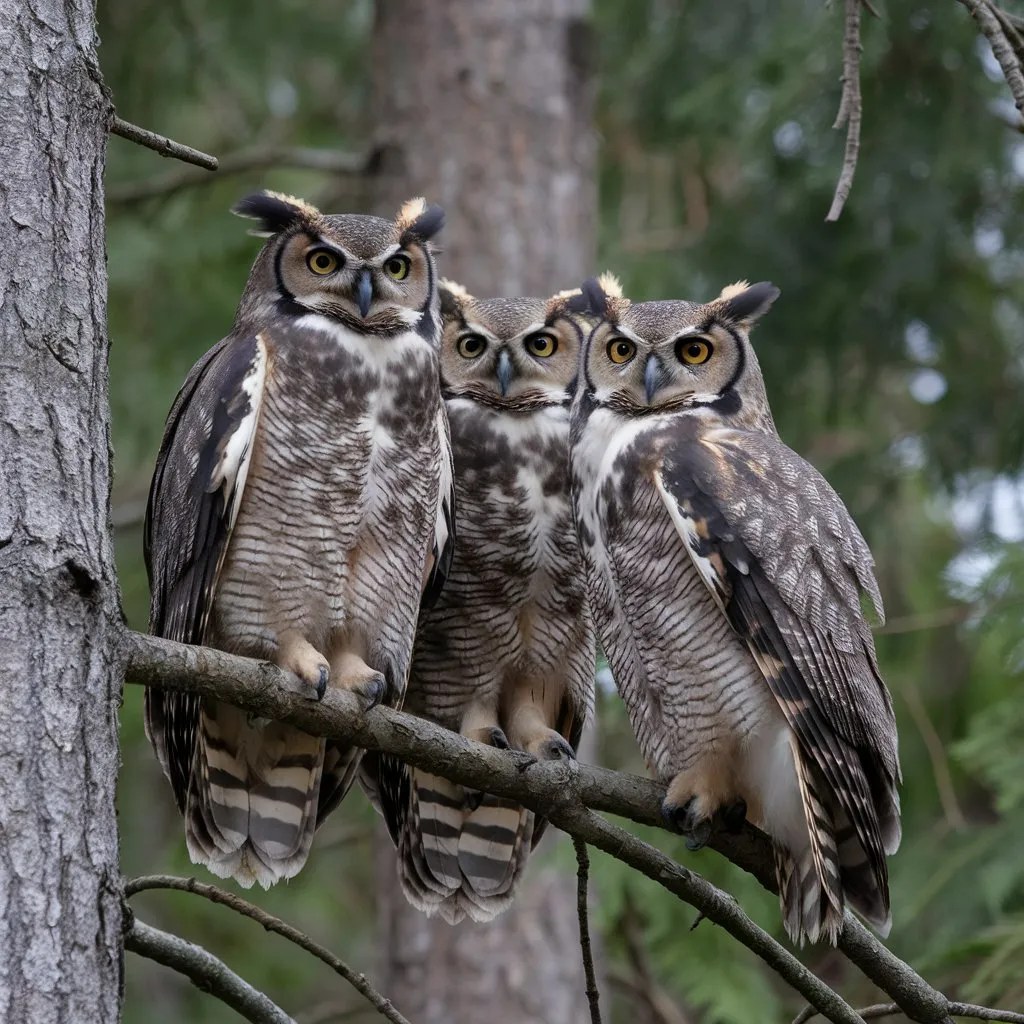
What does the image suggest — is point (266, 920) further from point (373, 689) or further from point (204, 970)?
point (373, 689)

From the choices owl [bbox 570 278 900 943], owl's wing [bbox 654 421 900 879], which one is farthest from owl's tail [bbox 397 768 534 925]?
owl's wing [bbox 654 421 900 879]

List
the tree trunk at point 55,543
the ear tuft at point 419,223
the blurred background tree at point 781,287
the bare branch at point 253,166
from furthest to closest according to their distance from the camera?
the bare branch at point 253,166 → the blurred background tree at point 781,287 → the ear tuft at point 419,223 → the tree trunk at point 55,543

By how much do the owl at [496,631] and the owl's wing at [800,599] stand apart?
0.40m

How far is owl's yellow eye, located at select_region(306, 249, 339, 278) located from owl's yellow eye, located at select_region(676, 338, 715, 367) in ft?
2.70

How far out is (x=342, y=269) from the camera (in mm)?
3422

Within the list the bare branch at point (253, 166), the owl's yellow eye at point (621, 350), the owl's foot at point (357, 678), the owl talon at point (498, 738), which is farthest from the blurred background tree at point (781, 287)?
the owl's foot at point (357, 678)

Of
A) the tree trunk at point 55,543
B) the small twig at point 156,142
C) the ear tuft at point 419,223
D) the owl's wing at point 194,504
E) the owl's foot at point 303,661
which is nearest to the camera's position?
the tree trunk at point 55,543

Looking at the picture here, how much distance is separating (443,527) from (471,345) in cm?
55

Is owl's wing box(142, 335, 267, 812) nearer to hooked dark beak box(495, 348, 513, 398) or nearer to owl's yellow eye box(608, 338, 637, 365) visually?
hooked dark beak box(495, 348, 513, 398)

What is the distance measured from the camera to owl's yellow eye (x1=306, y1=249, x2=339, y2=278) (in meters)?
3.43

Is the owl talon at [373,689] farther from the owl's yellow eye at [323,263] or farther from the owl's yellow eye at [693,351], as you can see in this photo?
the owl's yellow eye at [693,351]

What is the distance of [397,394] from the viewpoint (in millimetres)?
3316

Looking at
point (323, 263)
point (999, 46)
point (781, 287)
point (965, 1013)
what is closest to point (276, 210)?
point (323, 263)

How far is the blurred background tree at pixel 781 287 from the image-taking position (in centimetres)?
516
